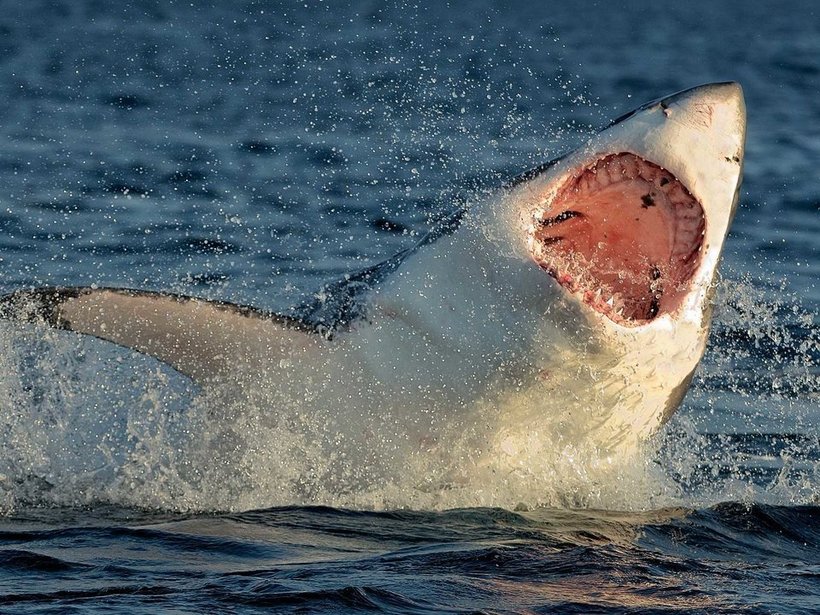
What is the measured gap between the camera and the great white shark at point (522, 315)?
5.46 meters

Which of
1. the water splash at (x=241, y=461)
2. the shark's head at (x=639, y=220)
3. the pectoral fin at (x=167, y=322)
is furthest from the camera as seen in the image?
the water splash at (x=241, y=461)

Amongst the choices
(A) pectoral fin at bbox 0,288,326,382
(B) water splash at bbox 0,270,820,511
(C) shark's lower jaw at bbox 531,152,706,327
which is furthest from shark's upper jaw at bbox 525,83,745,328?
(A) pectoral fin at bbox 0,288,326,382

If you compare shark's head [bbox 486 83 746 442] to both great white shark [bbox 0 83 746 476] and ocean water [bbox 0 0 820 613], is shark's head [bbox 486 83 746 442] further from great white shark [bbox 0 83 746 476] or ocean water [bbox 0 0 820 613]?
ocean water [bbox 0 0 820 613]

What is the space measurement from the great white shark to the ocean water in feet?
0.86

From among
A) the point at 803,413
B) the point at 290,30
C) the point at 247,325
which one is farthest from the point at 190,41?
the point at 247,325

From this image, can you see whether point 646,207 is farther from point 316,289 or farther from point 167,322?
point 316,289

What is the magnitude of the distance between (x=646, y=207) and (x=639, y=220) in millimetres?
64

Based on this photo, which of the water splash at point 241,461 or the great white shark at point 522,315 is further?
the water splash at point 241,461

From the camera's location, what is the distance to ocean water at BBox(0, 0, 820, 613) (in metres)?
5.43

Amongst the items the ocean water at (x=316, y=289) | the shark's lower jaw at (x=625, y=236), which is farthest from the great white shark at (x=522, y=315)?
the ocean water at (x=316, y=289)

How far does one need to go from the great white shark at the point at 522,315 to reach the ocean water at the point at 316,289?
0.86 feet

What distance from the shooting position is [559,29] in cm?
3469

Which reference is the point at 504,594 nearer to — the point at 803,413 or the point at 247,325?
the point at 247,325

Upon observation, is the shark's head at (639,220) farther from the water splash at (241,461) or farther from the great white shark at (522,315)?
the water splash at (241,461)
